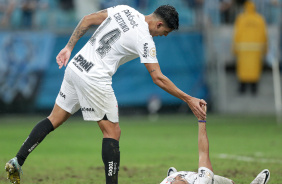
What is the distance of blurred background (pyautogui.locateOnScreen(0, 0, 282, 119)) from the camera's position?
22438 mm

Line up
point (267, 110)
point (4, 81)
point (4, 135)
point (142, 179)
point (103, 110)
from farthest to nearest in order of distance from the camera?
point (267, 110) < point (4, 81) < point (4, 135) < point (142, 179) < point (103, 110)

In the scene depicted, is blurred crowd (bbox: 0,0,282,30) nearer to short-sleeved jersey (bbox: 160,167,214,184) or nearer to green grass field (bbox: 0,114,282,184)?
green grass field (bbox: 0,114,282,184)

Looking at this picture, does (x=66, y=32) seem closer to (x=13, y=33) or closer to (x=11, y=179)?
(x=13, y=33)

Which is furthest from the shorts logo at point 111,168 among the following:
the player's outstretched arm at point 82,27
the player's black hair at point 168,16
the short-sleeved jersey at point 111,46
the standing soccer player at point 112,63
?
the player's black hair at point 168,16

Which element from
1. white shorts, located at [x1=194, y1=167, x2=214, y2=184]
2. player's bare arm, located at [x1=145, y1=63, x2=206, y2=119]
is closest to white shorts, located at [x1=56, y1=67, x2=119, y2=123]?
player's bare arm, located at [x1=145, y1=63, x2=206, y2=119]

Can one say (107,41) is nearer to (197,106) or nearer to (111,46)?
(111,46)

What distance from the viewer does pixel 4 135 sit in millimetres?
16406

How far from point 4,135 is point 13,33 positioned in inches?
273

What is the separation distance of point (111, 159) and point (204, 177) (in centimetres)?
113

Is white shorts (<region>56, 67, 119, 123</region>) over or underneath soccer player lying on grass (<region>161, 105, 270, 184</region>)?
over

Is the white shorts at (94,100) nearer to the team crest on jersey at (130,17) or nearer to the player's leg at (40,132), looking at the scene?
the player's leg at (40,132)

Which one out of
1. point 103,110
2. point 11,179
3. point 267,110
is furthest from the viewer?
point 267,110

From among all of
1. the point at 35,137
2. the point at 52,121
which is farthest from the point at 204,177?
the point at 35,137

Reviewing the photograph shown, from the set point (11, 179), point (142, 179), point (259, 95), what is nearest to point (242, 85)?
point (259, 95)
